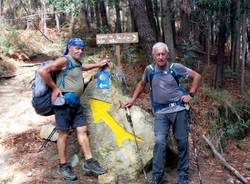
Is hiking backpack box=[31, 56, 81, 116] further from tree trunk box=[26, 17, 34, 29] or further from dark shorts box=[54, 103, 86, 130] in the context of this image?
tree trunk box=[26, 17, 34, 29]

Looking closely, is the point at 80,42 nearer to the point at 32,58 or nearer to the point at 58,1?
the point at 58,1

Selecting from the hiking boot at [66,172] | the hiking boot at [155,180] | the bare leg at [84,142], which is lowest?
the hiking boot at [155,180]

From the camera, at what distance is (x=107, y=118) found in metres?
6.70

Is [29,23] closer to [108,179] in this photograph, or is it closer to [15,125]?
[15,125]

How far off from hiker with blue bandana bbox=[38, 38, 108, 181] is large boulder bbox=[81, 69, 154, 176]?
0.28 meters

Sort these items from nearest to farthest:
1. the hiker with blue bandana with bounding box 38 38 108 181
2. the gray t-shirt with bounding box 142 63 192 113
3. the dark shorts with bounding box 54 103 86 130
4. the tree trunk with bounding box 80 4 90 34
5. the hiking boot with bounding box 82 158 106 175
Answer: the gray t-shirt with bounding box 142 63 192 113 < the hiker with blue bandana with bounding box 38 38 108 181 < the dark shorts with bounding box 54 103 86 130 < the hiking boot with bounding box 82 158 106 175 < the tree trunk with bounding box 80 4 90 34

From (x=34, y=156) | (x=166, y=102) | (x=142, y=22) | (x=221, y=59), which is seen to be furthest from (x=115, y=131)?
(x=221, y=59)

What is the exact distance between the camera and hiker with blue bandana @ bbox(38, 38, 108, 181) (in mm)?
5934

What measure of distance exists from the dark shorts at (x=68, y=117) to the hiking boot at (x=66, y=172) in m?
0.62

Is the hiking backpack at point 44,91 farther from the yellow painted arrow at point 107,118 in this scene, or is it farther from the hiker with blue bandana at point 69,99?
the yellow painted arrow at point 107,118

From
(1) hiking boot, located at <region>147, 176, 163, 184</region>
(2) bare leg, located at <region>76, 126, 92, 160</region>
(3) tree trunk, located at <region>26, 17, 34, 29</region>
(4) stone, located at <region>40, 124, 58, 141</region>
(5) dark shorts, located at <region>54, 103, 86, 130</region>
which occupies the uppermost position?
(3) tree trunk, located at <region>26, 17, 34, 29</region>

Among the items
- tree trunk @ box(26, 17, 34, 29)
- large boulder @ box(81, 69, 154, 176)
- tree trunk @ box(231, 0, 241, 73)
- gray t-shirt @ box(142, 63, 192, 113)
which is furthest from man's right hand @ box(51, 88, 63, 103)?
tree trunk @ box(26, 17, 34, 29)

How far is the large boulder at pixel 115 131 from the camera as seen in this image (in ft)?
21.0

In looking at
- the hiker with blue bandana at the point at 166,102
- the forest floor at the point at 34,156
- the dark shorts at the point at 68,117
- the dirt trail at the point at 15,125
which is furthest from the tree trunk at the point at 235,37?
the dark shorts at the point at 68,117
